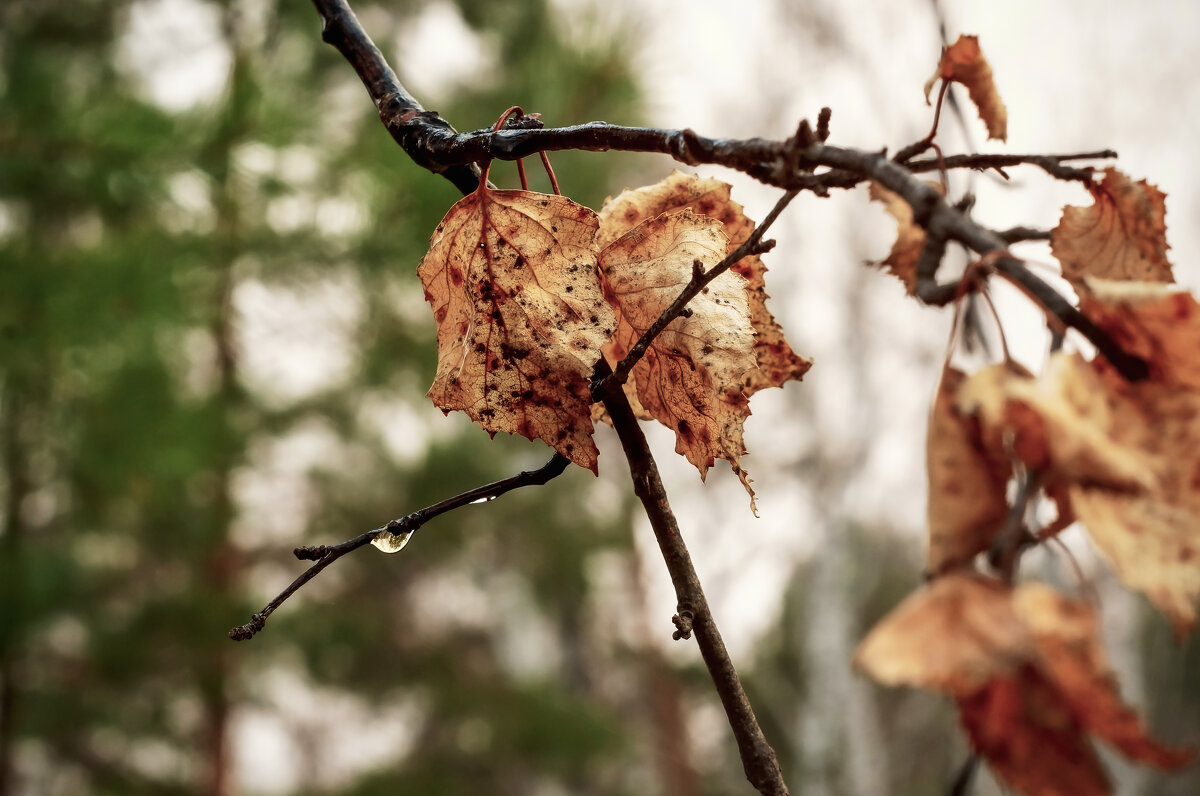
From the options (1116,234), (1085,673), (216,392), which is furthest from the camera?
(216,392)

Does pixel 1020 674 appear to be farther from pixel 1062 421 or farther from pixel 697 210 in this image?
pixel 697 210

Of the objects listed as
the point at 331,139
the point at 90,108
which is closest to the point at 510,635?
the point at 331,139

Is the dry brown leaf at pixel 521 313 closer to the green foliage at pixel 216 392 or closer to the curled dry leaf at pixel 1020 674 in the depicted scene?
the curled dry leaf at pixel 1020 674

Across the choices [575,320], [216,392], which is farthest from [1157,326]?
[216,392]

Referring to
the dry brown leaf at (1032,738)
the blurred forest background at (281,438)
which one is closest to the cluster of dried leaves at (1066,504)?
the dry brown leaf at (1032,738)

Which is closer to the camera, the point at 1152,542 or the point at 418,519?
the point at 1152,542

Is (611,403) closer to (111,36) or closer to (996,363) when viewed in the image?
(996,363)

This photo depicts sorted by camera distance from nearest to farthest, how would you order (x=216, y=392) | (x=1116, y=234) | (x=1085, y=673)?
(x=1085, y=673) < (x=1116, y=234) < (x=216, y=392)
